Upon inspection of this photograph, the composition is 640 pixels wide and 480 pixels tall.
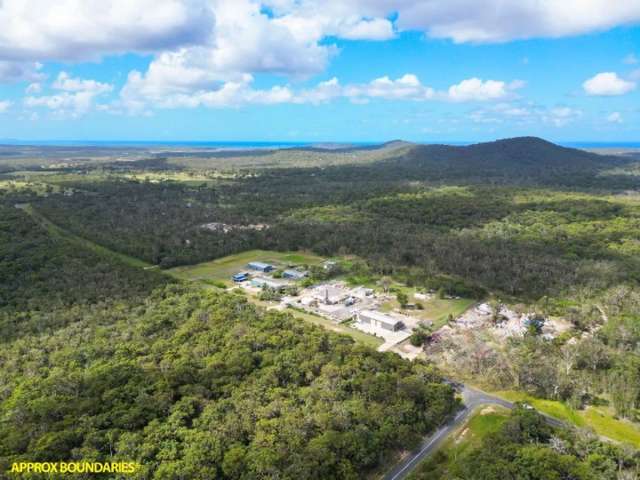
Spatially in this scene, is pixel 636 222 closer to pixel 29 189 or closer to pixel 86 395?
pixel 86 395

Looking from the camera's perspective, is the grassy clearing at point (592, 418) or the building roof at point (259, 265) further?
the building roof at point (259, 265)

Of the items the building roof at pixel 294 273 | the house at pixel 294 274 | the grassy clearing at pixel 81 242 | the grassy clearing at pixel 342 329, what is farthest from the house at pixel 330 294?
the grassy clearing at pixel 81 242

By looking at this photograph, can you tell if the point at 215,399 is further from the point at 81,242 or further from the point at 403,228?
the point at 403,228

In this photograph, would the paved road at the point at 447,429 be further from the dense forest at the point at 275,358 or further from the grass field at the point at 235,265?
the grass field at the point at 235,265

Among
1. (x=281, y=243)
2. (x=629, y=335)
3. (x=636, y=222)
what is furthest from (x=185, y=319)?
(x=636, y=222)

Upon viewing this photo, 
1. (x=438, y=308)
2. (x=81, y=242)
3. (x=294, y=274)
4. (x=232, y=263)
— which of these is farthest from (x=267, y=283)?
(x=81, y=242)

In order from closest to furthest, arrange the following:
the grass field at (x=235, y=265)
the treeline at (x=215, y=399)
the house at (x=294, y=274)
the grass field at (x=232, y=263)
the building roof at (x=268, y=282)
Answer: the treeline at (x=215, y=399) < the building roof at (x=268, y=282) < the grass field at (x=235, y=265) < the house at (x=294, y=274) < the grass field at (x=232, y=263)
